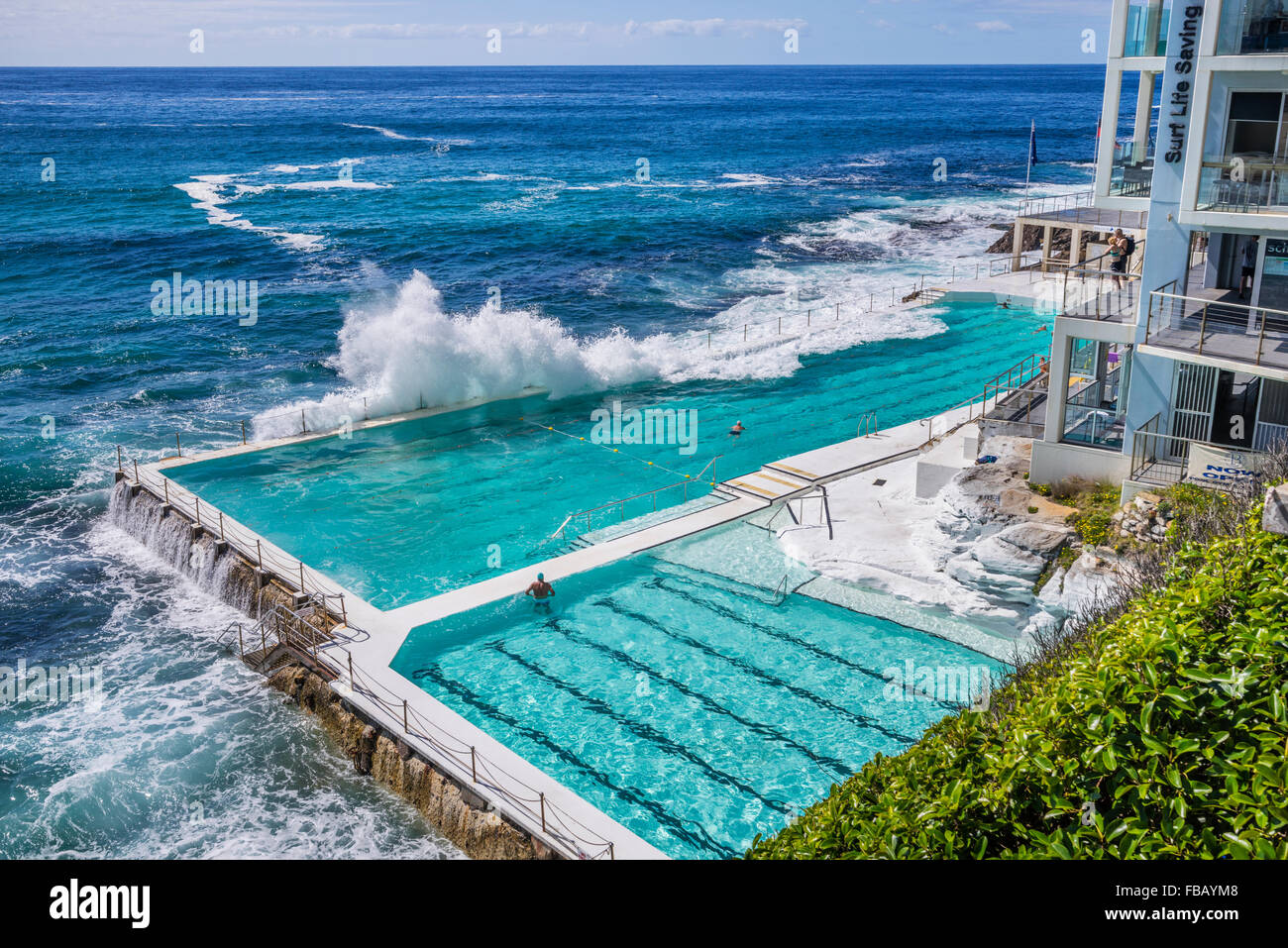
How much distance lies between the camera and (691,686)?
18.7 meters

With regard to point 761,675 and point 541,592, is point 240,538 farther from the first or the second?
point 761,675

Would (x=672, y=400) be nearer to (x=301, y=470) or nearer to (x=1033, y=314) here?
(x=301, y=470)

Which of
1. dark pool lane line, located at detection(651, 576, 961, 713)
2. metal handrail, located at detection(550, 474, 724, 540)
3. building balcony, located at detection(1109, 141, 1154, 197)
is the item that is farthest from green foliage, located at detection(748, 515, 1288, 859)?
metal handrail, located at detection(550, 474, 724, 540)

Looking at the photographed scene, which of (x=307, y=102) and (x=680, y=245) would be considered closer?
(x=680, y=245)

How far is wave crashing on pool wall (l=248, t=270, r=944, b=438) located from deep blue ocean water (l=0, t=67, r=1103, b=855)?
11 centimetres

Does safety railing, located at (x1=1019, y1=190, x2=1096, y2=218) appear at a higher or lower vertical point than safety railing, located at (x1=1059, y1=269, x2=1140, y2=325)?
higher

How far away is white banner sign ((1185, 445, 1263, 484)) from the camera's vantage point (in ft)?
58.3

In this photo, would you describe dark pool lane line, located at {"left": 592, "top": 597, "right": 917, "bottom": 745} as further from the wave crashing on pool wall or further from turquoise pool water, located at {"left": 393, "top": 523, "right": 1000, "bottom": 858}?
the wave crashing on pool wall

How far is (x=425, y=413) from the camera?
115ft

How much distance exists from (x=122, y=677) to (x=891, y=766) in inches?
680

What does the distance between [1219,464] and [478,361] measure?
24.5m

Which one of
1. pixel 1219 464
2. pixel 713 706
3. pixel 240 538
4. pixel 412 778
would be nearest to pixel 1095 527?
pixel 1219 464

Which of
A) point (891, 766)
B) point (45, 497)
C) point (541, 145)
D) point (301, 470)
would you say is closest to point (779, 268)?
point (301, 470)

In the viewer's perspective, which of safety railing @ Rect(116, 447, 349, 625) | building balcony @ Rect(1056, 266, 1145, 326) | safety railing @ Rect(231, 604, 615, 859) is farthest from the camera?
safety railing @ Rect(116, 447, 349, 625)
